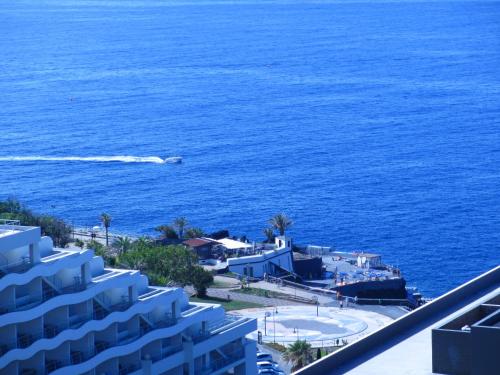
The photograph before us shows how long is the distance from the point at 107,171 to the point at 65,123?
26.9m

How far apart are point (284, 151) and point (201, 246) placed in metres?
45.5

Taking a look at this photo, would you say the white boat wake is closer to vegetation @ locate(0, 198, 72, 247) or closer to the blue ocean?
the blue ocean

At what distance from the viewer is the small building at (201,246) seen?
7239cm

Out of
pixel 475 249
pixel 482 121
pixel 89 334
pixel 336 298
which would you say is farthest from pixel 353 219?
pixel 89 334

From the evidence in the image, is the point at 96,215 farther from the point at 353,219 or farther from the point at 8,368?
the point at 8,368

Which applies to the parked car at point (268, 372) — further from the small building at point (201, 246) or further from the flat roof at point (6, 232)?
the small building at point (201, 246)

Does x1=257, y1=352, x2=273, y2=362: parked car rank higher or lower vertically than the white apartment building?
lower

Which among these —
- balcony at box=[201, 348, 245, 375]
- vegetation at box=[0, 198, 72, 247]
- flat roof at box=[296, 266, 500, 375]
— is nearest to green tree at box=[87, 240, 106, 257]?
vegetation at box=[0, 198, 72, 247]

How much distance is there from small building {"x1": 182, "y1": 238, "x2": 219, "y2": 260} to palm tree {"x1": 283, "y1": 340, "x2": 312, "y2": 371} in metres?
23.4

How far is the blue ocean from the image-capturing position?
296 feet

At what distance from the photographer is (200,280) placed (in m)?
60.5

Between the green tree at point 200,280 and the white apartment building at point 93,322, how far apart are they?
20.8 meters

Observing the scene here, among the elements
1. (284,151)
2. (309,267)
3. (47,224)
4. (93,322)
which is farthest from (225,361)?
(284,151)

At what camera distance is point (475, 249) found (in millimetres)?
84562
